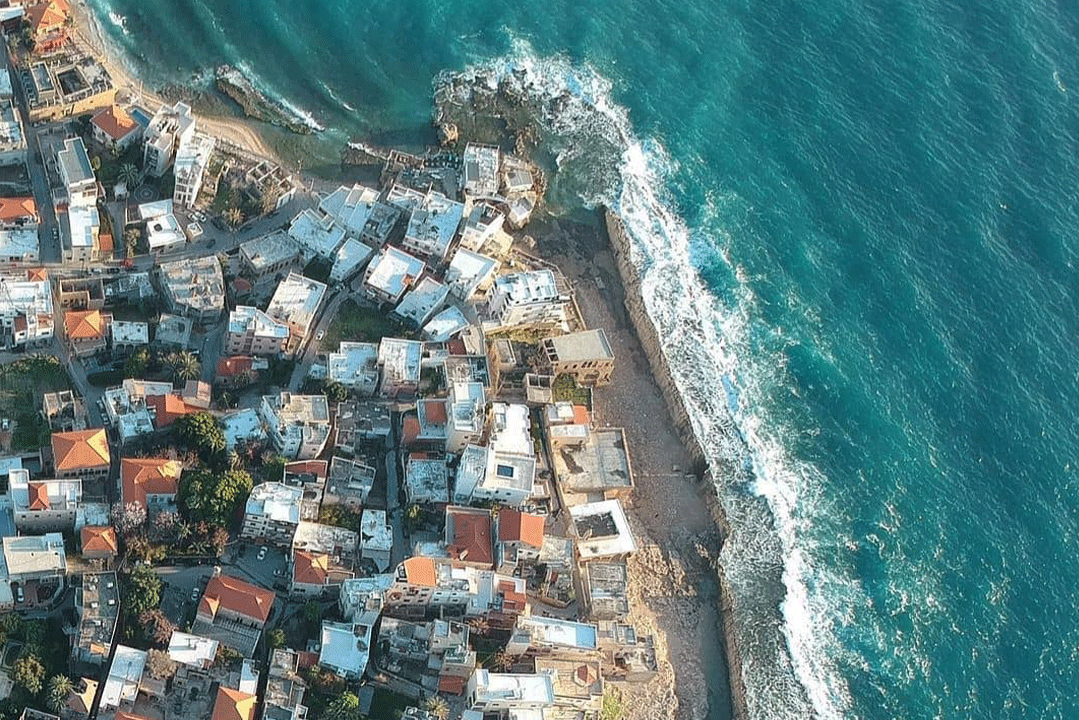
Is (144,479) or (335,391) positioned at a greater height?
(335,391)

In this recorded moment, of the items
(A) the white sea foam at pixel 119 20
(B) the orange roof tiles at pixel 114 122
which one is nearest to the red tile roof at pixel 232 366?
(B) the orange roof tiles at pixel 114 122

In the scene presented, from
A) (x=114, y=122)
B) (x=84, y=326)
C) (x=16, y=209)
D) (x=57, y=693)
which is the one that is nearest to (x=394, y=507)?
(x=57, y=693)

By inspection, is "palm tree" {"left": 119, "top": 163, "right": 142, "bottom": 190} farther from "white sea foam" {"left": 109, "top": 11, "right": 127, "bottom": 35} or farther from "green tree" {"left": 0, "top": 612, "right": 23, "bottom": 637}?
"green tree" {"left": 0, "top": 612, "right": 23, "bottom": 637}

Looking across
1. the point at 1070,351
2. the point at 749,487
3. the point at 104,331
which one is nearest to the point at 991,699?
the point at 749,487

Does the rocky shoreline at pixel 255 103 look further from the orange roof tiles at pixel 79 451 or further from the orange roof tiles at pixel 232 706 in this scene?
the orange roof tiles at pixel 232 706

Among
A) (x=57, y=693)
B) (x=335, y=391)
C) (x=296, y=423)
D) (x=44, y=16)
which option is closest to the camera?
(x=57, y=693)

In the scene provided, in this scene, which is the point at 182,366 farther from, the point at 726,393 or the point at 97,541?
the point at 726,393

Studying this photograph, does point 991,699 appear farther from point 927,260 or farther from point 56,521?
point 56,521

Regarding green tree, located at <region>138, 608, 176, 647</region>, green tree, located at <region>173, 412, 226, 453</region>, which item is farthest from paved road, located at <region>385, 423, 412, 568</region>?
green tree, located at <region>138, 608, 176, 647</region>
